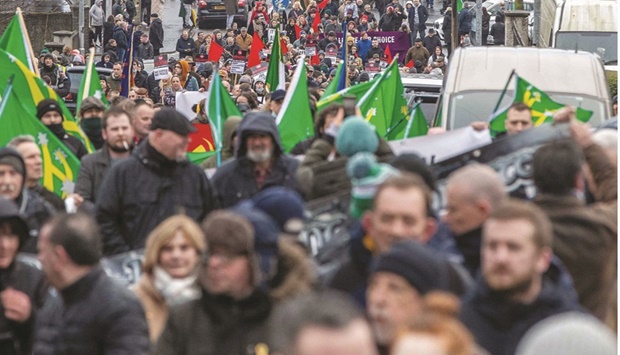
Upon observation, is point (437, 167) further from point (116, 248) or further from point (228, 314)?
point (228, 314)

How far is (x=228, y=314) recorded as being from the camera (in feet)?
20.1

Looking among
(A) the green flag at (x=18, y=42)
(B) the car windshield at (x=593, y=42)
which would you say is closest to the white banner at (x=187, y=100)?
(A) the green flag at (x=18, y=42)

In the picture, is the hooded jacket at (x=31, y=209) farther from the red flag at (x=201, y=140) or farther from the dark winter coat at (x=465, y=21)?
the dark winter coat at (x=465, y=21)

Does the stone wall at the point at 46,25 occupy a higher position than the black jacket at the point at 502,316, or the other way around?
the black jacket at the point at 502,316

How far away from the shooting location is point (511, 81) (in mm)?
15289

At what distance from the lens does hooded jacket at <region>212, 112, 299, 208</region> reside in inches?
384

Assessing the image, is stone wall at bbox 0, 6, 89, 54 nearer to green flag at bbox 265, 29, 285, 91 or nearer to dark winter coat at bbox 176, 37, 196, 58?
dark winter coat at bbox 176, 37, 196, 58

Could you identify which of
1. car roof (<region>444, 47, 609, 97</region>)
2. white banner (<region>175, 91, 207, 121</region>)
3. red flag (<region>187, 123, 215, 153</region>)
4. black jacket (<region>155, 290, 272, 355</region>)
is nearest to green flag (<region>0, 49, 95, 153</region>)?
red flag (<region>187, 123, 215, 153</region>)

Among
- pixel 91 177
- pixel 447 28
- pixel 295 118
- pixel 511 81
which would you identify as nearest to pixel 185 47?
pixel 447 28

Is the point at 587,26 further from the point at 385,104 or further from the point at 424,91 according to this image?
the point at 385,104

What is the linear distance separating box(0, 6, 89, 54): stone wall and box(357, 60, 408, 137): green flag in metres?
25.8

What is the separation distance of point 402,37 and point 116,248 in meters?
28.4

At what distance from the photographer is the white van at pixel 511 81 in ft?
48.2

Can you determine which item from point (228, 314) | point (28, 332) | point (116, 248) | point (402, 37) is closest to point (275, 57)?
point (116, 248)
